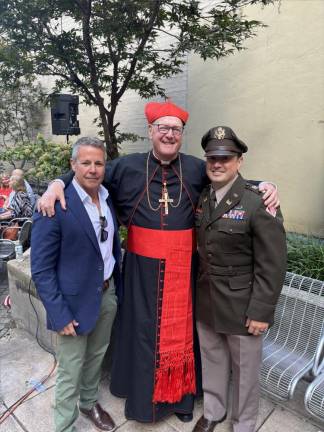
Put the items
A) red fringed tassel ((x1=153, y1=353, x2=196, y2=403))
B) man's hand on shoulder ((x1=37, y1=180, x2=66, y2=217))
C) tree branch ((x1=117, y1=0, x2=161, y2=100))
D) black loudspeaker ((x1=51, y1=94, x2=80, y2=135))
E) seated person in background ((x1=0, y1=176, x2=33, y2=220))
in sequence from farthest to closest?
black loudspeaker ((x1=51, y1=94, x2=80, y2=135)) < seated person in background ((x1=0, y1=176, x2=33, y2=220)) < tree branch ((x1=117, y1=0, x2=161, y2=100)) < red fringed tassel ((x1=153, y1=353, x2=196, y2=403)) < man's hand on shoulder ((x1=37, y1=180, x2=66, y2=217))

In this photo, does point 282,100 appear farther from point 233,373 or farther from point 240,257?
point 233,373

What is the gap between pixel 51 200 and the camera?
1884 millimetres

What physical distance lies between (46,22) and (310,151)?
4.02 metres

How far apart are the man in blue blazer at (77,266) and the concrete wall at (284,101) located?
13.6 ft

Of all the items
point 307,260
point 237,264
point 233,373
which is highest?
point 237,264

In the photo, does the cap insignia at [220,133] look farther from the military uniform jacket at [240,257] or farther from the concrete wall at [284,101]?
the concrete wall at [284,101]

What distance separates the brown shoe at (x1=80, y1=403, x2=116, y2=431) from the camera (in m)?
2.37

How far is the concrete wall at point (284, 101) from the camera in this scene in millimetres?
5113

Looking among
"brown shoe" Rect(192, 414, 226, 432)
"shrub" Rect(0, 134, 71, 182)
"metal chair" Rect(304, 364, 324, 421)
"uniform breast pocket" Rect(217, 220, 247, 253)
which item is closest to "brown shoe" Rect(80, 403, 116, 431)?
"brown shoe" Rect(192, 414, 226, 432)

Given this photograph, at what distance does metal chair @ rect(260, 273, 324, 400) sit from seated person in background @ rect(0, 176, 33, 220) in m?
4.03

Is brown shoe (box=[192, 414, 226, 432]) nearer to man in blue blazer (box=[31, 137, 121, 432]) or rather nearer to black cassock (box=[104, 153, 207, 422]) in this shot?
black cassock (box=[104, 153, 207, 422])

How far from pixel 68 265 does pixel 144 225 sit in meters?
0.54

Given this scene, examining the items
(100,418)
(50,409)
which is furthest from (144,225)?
(50,409)

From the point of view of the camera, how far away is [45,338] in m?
3.28
